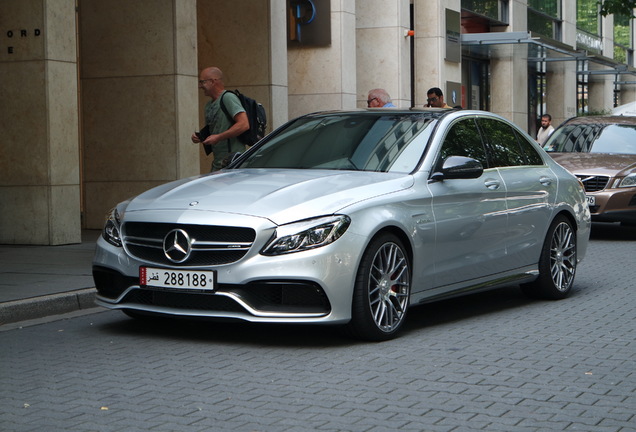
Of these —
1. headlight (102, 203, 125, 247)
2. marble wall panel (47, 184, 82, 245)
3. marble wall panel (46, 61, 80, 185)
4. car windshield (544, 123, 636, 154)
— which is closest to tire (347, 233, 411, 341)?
headlight (102, 203, 125, 247)

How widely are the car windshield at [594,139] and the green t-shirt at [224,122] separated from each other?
751cm

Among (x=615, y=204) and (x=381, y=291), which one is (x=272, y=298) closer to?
(x=381, y=291)

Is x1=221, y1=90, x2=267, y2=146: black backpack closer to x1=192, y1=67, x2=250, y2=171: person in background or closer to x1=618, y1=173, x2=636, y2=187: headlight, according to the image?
x1=192, y1=67, x2=250, y2=171: person in background

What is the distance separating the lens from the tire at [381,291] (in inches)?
276

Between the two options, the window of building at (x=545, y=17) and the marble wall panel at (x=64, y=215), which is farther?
the window of building at (x=545, y=17)

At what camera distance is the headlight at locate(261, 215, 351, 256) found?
676 centimetres

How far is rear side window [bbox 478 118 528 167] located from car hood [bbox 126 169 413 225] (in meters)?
1.50

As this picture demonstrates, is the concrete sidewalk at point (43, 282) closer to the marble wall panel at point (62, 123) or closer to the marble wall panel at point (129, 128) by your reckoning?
the marble wall panel at point (62, 123)

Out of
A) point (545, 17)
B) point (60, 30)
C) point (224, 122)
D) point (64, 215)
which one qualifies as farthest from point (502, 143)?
point (545, 17)

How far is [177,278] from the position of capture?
Result: 6.93 metres

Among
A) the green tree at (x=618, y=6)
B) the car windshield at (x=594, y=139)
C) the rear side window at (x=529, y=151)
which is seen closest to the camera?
the rear side window at (x=529, y=151)

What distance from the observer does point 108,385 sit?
5.91 meters

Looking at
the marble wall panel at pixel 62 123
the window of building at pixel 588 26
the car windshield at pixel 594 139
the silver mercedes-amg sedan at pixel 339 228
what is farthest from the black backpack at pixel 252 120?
the window of building at pixel 588 26

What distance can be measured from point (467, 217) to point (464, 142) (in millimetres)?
707
